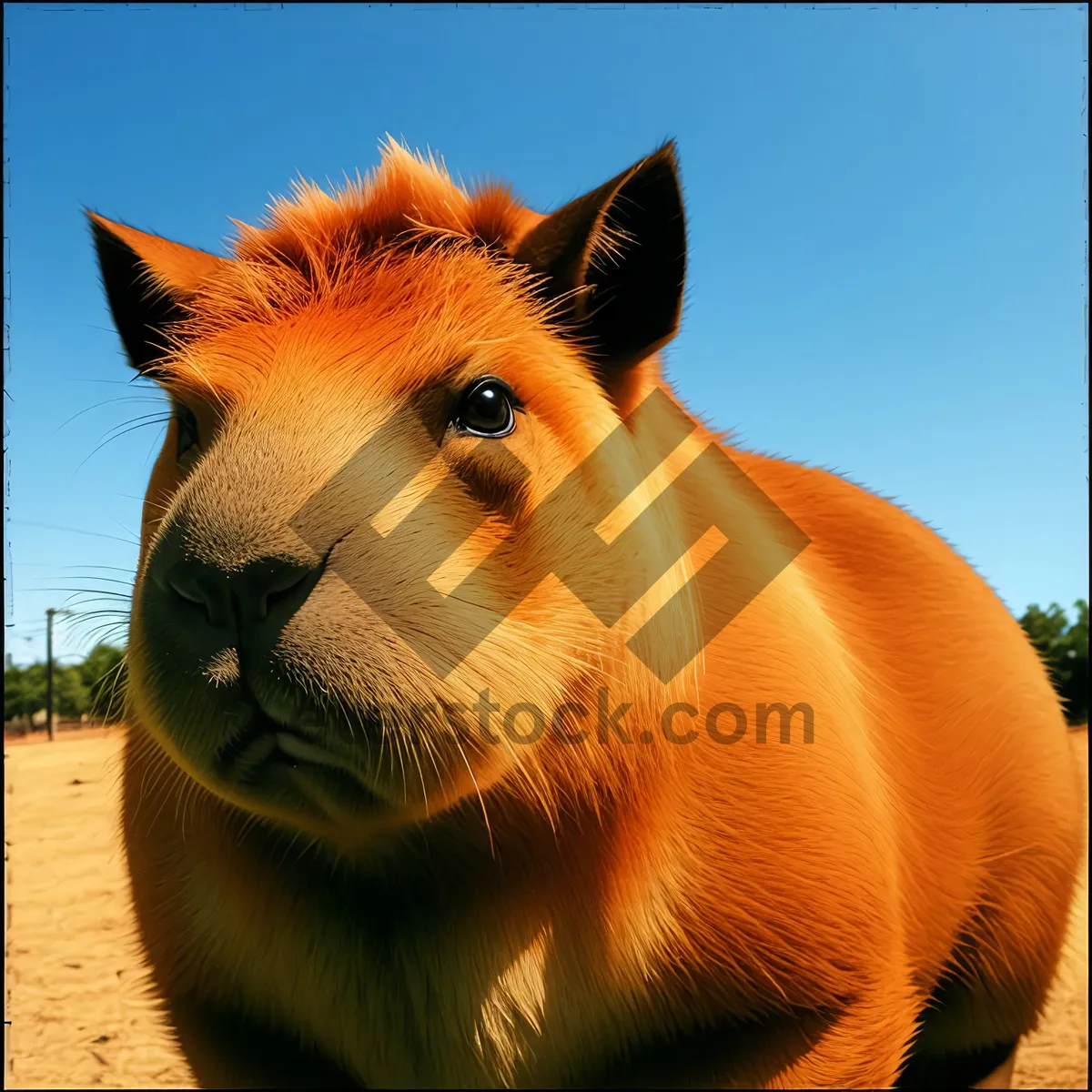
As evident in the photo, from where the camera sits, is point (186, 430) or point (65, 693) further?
point (65, 693)

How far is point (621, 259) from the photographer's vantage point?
77.5 inches

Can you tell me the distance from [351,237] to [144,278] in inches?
25.9

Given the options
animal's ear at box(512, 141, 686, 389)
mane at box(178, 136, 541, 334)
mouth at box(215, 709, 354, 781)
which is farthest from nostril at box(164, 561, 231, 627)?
animal's ear at box(512, 141, 686, 389)

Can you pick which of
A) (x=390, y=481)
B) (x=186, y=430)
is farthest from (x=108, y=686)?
(x=390, y=481)

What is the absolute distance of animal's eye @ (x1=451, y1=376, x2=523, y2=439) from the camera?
68.4 inches

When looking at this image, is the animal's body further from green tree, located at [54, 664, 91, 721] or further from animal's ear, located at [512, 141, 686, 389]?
green tree, located at [54, 664, 91, 721]

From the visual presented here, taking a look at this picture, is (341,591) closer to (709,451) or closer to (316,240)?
(316,240)

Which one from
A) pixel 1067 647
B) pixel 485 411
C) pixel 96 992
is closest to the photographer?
pixel 485 411

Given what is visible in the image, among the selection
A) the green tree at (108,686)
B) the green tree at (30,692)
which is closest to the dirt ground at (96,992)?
the green tree at (108,686)

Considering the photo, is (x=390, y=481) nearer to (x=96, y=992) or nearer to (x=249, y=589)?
(x=249, y=589)

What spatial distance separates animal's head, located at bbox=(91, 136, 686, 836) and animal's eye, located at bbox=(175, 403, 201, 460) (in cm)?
2

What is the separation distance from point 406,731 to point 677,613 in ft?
2.54

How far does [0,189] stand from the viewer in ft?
7.29

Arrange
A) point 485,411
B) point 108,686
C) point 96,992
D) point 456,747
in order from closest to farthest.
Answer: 1. point 456,747
2. point 485,411
3. point 108,686
4. point 96,992
